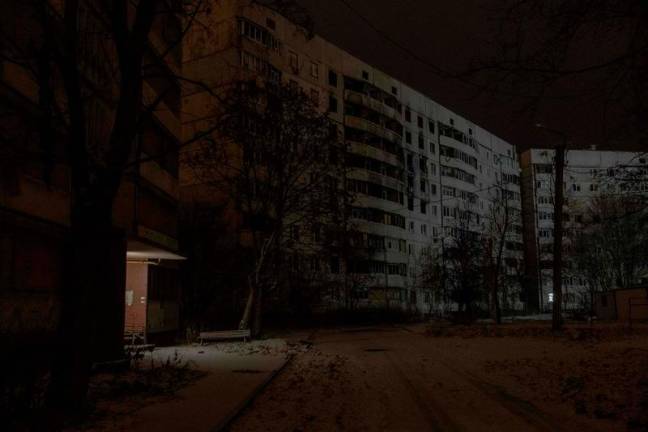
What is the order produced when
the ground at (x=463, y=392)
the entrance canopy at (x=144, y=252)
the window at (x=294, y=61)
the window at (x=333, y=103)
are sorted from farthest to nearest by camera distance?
the window at (x=333, y=103)
the window at (x=294, y=61)
the entrance canopy at (x=144, y=252)
the ground at (x=463, y=392)

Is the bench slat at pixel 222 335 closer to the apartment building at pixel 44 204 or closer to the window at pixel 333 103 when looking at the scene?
the apartment building at pixel 44 204

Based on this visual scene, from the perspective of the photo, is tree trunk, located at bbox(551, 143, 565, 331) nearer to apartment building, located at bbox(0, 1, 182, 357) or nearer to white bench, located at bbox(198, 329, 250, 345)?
white bench, located at bbox(198, 329, 250, 345)

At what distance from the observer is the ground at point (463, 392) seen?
28.4 ft

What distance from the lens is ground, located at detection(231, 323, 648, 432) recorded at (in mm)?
8656

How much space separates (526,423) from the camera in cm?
851

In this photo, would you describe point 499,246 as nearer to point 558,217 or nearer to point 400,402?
point 558,217

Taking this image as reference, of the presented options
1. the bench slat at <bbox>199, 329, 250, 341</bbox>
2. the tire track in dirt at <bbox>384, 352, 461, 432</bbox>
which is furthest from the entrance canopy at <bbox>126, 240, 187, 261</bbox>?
the tire track in dirt at <bbox>384, 352, 461, 432</bbox>

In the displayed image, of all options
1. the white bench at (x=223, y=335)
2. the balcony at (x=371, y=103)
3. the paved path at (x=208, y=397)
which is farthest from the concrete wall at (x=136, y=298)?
the balcony at (x=371, y=103)

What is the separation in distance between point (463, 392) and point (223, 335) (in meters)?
15.3

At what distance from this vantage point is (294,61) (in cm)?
5928

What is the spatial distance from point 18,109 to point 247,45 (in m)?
39.6

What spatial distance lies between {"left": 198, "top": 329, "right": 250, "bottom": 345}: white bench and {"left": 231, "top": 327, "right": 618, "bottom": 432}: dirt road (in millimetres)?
8054

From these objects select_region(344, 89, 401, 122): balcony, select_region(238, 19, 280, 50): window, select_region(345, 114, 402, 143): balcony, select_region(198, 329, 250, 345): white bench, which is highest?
select_region(238, 19, 280, 50): window

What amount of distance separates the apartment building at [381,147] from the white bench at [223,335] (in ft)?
70.1
